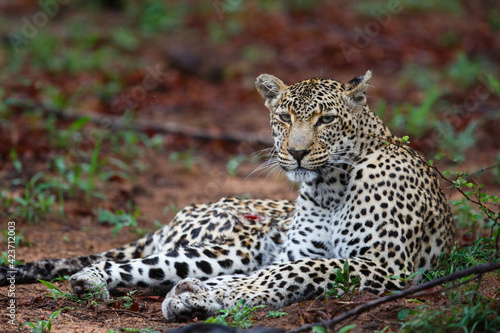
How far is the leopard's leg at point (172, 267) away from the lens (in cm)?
695

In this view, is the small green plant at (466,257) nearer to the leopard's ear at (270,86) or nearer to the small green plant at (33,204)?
the leopard's ear at (270,86)

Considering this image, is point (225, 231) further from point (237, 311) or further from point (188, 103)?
point (188, 103)

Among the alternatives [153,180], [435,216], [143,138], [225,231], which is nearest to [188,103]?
[143,138]

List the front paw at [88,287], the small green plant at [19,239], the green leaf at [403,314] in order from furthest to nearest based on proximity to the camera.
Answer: the small green plant at [19,239] → the front paw at [88,287] → the green leaf at [403,314]

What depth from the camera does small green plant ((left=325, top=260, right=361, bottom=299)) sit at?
575 cm

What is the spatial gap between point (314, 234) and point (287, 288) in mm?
959

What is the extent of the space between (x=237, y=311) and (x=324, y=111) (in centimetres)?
209

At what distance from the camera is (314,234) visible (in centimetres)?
690

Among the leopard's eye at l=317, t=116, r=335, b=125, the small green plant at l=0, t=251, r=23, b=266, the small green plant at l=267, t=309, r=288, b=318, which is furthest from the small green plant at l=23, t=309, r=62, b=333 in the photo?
the leopard's eye at l=317, t=116, r=335, b=125

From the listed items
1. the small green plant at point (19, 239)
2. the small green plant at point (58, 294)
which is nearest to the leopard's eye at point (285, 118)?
the small green plant at point (58, 294)

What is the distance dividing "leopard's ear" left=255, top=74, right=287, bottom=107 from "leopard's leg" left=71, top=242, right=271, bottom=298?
5.56 ft

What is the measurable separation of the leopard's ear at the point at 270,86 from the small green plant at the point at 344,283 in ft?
7.12

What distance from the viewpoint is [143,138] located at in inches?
505

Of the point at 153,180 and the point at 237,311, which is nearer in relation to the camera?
the point at 237,311
